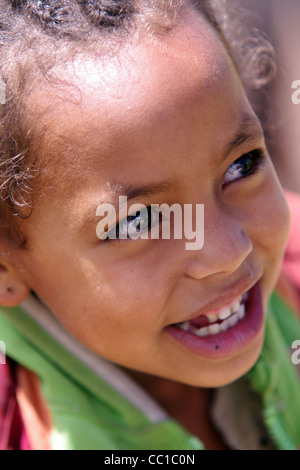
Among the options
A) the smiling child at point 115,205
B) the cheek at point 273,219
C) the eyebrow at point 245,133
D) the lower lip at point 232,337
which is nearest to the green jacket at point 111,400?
the smiling child at point 115,205

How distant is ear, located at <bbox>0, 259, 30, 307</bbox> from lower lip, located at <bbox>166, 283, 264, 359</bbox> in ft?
0.79

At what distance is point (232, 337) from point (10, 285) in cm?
35

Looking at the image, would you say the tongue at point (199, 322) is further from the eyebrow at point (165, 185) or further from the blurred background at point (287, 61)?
the blurred background at point (287, 61)

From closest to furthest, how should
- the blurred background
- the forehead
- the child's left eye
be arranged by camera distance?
the forehead
the child's left eye
the blurred background

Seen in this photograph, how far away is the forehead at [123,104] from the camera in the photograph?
706mm

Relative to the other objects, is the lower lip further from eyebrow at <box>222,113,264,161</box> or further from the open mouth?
eyebrow at <box>222,113,264,161</box>

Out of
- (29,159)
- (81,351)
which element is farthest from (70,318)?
(29,159)

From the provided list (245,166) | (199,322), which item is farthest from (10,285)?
(245,166)

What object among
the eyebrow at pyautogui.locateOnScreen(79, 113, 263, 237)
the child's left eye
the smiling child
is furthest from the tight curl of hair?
the child's left eye

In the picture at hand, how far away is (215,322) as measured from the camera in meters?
0.89

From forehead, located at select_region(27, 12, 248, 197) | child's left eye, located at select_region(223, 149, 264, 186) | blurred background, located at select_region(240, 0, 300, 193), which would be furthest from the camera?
blurred background, located at select_region(240, 0, 300, 193)

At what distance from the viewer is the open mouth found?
865 mm

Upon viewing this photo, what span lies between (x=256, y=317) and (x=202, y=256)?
20 centimetres
